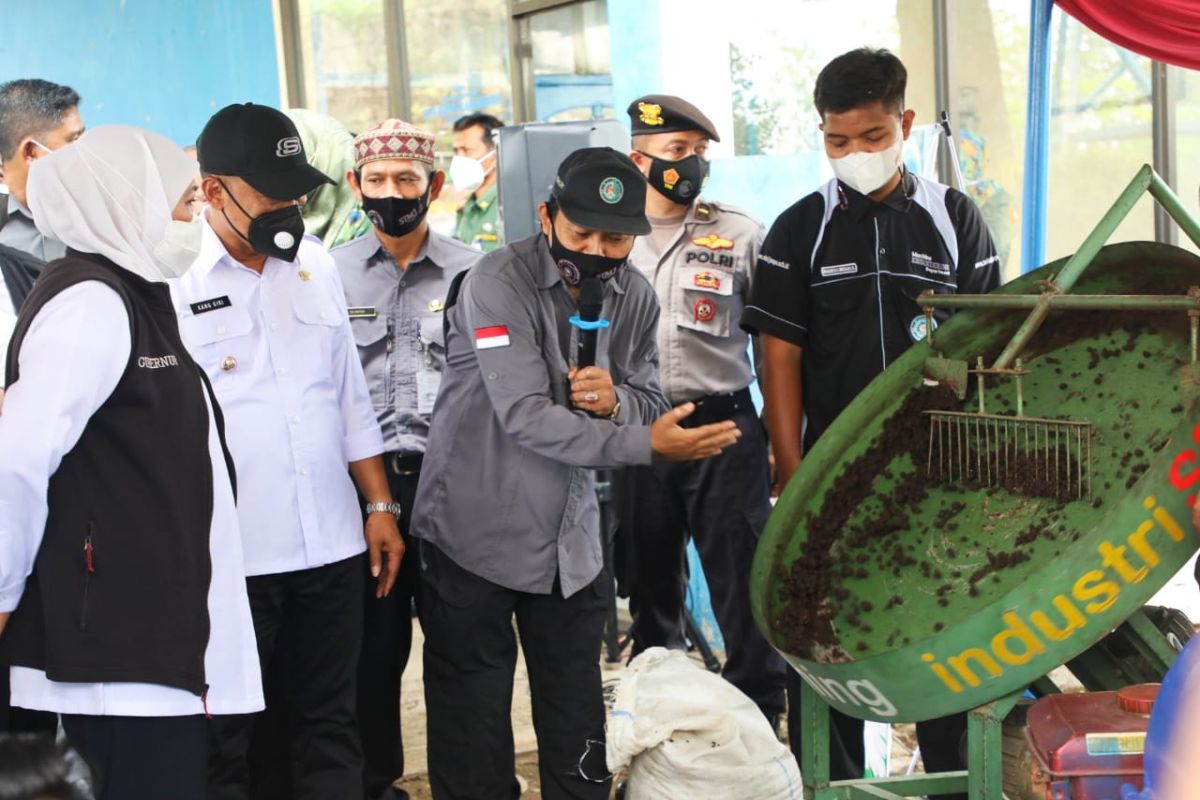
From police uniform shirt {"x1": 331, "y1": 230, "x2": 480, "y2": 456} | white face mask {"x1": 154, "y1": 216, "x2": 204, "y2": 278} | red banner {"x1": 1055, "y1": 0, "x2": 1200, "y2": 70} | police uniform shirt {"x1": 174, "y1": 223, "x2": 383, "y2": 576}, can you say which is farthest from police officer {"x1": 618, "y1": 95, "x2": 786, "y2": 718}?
white face mask {"x1": 154, "y1": 216, "x2": 204, "y2": 278}

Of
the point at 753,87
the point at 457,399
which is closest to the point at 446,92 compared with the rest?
the point at 753,87

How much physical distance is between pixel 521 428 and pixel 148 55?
271 inches

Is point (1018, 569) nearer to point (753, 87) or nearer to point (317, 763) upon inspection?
point (317, 763)

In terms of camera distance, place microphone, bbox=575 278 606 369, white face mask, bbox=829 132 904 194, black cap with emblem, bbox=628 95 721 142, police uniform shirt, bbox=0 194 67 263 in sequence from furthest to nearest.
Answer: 1. black cap with emblem, bbox=628 95 721 142
2. police uniform shirt, bbox=0 194 67 263
3. white face mask, bbox=829 132 904 194
4. microphone, bbox=575 278 606 369

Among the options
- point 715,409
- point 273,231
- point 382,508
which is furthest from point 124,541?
point 715,409

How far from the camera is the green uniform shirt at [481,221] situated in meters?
6.55

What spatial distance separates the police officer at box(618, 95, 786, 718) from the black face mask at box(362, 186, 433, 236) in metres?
0.74

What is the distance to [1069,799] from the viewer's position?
230 centimetres

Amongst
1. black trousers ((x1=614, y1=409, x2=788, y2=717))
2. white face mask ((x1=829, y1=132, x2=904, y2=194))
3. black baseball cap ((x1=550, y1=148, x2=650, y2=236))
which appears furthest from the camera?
black trousers ((x1=614, y1=409, x2=788, y2=717))

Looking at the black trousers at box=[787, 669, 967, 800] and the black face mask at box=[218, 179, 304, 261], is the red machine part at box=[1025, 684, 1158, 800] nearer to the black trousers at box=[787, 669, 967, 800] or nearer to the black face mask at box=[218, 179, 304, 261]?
the black trousers at box=[787, 669, 967, 800]

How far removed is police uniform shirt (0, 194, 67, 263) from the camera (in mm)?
3859

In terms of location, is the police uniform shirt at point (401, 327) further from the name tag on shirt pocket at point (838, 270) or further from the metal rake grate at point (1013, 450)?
the metal rake grate at point (1013, 450)

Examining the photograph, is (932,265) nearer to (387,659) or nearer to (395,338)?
(395,338)

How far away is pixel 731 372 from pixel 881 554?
4.58 feet
